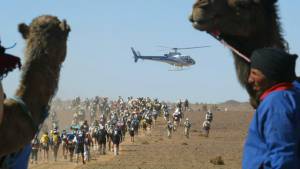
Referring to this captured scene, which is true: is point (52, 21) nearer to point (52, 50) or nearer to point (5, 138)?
point (52, 50)

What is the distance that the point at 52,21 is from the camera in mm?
5453

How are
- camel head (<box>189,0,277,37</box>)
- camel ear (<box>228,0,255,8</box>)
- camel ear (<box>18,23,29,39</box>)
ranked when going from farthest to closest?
camel ear (<box>18,23,29,39</box>)
camel ear (<box>228,0,255,8</box>)
camel head (<box>189,0,277,37</box>)

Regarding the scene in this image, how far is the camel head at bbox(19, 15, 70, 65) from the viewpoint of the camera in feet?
17.5

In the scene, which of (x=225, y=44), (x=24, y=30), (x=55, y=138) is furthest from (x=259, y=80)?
(x=55, y=138)

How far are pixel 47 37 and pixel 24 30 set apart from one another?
0.22 metres

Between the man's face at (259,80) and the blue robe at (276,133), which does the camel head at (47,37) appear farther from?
the blue robe at (276,133)

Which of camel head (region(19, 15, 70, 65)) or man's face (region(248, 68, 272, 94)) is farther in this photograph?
camel head (region(19, 15, 70, 65))

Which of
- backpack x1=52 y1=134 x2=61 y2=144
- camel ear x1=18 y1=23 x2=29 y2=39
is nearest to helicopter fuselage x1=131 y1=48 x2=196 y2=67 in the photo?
backpack x1=52 y1=134 x2=61 y2=144

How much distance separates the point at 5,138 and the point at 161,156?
36037 mm

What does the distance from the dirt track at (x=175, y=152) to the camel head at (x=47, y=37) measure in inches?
1080

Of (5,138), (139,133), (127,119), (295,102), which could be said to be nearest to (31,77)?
(5,138)

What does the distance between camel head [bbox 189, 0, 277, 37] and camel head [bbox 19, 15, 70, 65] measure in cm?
125

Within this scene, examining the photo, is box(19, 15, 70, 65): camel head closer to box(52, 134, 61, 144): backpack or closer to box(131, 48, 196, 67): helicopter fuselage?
box(52, 134, 61, 144): backpack

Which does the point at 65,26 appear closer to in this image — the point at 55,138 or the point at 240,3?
the point at 240,3
